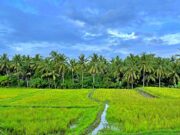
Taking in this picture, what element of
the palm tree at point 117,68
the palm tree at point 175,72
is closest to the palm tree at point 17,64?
the palm tree at point 117,68

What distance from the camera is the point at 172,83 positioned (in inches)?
2867

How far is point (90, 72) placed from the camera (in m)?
71.6

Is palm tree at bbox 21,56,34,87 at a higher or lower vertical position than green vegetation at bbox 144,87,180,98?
higher

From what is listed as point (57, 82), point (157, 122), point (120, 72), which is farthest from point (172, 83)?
point (157, 122)

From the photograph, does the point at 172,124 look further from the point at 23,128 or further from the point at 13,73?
the point at 13,73

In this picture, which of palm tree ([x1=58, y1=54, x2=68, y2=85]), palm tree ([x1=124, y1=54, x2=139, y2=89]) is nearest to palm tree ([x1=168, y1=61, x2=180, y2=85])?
palm tree ([x1=124, y1=54, x2=139, y2=89])

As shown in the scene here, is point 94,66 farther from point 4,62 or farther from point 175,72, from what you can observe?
point 4,62

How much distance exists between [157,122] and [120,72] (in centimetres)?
5485

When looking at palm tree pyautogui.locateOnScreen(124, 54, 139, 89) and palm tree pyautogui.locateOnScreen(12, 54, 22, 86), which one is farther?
palm tree pyautogui.locateOnScreen(12, 54, 22, 86)

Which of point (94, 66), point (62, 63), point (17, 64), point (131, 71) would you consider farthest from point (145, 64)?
point (17, 64)

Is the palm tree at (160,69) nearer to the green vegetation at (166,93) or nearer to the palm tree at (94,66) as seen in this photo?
the palm tree at (94,66)

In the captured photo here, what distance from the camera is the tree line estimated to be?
68.3m

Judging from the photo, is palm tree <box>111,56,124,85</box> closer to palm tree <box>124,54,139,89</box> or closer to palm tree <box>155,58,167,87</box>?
palm tree <box>124,54,139,89</box>

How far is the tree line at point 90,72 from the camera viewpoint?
68.3 m
